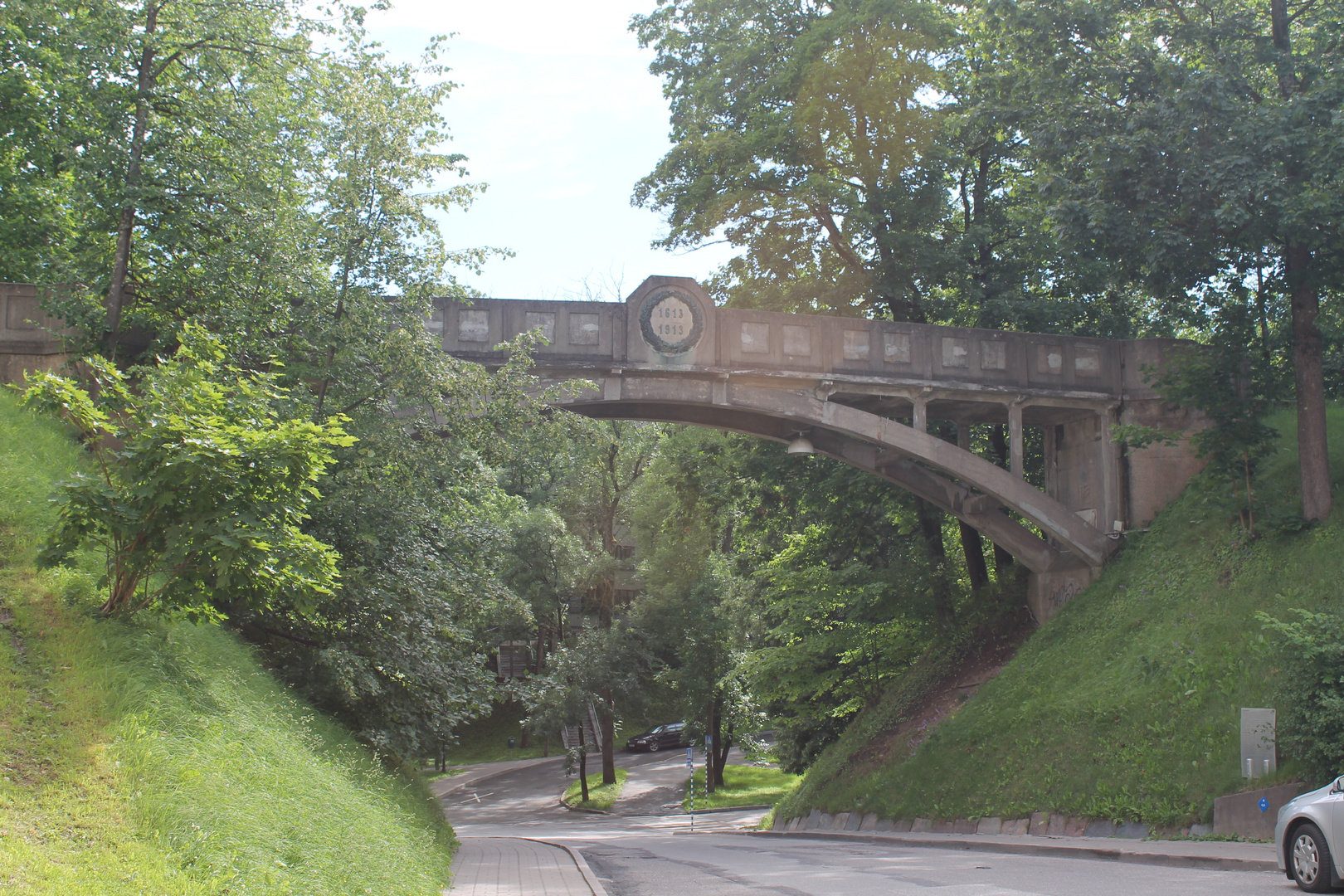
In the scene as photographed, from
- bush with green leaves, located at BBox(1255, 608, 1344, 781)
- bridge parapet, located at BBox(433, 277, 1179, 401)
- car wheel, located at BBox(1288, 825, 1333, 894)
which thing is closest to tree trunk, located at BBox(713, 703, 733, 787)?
bridge parapet, located at BBox(433, 277, 1179, 401)

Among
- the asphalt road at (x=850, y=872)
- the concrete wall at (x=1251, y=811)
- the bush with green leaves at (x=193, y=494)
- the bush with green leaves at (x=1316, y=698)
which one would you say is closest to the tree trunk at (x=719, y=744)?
the asphalt road at (x=850, y=872)

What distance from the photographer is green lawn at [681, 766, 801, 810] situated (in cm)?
3481

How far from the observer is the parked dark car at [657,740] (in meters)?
47.4

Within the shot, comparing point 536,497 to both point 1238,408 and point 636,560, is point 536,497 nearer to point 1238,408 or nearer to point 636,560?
point 636,560

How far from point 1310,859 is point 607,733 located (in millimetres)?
30175

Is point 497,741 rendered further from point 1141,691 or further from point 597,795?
point 1141,691

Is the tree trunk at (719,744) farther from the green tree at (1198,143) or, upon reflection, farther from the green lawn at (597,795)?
the green tree at (1198,143)

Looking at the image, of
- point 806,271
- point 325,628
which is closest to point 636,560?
point 806,271

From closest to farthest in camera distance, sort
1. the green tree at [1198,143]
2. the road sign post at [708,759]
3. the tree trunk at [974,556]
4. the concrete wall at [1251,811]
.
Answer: the concrete wall at [1251,811] → the green tree at [1198,143] → the tree trunk at [974,556] → the road sign post at [708,759]

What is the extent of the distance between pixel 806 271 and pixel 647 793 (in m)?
19.9

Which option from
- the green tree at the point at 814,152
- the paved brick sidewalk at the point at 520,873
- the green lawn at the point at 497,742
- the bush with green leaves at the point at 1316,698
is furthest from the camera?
the green lawn at the point at 497,742

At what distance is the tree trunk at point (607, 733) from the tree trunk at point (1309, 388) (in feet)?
75.5

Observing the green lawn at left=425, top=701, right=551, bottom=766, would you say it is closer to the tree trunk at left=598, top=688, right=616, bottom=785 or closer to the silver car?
the tree trunk at left=598, top=688, right=616, bottom=785

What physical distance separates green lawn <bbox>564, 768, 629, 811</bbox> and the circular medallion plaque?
2085 cm
